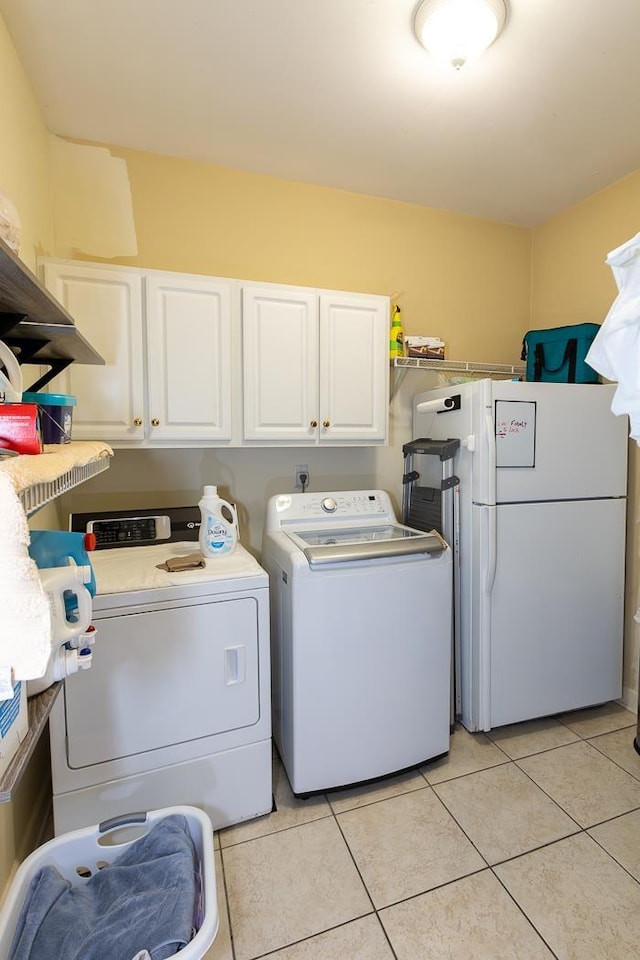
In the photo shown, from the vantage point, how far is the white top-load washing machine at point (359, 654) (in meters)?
1.68

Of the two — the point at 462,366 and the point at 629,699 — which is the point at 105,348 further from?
→ the point at 629,699

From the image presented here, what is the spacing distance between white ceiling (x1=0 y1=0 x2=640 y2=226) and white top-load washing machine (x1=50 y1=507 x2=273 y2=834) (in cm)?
178

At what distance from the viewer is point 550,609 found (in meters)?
2.12

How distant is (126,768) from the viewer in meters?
1.48

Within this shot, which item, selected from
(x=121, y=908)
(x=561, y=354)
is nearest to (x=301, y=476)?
(x=561, y=354)

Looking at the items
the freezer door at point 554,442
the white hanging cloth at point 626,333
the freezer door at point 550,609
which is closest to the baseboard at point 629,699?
the freezer door at point 550,609

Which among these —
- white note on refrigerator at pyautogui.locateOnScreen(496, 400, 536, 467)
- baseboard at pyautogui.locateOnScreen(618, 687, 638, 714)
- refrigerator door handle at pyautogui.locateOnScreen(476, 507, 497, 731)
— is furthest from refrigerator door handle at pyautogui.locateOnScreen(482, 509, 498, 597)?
baseboard at pyautogui.locateOnScreen(618, 687, 638, 714)

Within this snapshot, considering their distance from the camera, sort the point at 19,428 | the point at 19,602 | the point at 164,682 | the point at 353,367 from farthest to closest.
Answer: the point at 353,367
the point at 164,682
the point at 19,428
the point at 19,602

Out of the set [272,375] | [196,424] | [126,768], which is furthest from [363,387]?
[126,768]

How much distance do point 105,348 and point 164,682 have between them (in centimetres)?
125

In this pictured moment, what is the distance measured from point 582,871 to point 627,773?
0.62 meters

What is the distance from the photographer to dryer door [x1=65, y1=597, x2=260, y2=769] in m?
1.43

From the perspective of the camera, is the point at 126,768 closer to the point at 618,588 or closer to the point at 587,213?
the point at 618,588

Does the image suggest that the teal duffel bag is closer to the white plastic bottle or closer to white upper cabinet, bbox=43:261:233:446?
white upper cabinet, bbox=43:261:233:446
